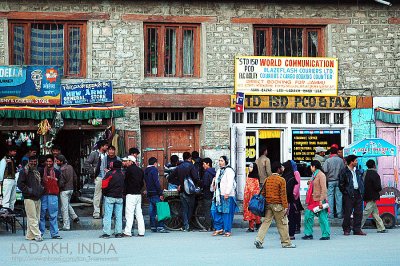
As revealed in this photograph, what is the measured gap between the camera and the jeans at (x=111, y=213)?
771 inches

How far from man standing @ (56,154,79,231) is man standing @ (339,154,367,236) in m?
6.32

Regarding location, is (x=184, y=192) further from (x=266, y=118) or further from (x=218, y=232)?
(x=266, y=118)

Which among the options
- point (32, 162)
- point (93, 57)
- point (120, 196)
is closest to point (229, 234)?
point (120, 196)

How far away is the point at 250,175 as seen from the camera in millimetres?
21672

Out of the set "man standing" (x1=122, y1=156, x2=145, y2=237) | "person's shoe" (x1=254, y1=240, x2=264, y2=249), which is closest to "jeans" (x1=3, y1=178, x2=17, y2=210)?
"man standing" (x1=122, y1=156, x2=145, y2=237)

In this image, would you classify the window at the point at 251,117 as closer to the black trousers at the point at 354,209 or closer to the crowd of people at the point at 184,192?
the crowd of people at the point at 184,192

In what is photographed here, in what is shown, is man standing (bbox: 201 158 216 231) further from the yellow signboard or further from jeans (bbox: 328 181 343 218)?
the yellow signboard

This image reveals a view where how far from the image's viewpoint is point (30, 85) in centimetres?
2420

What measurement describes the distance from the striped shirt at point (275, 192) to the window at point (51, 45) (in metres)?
8.87

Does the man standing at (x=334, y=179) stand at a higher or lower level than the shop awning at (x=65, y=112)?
lower

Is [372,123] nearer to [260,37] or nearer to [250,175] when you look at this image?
[260,37]

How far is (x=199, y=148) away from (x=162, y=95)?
6.19ft

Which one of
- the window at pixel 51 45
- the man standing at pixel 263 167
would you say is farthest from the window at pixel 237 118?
the window at pixel 51 45

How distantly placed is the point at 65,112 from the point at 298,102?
6673 mm
